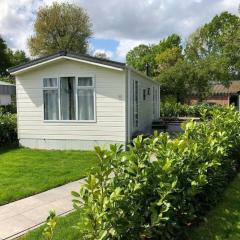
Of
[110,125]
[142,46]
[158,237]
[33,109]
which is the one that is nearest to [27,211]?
[158,237]

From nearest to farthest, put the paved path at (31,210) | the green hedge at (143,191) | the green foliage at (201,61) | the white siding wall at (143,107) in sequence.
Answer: the green hedge at (143,191) → the paved path at (31,210) → the white siding wall at (143,107) → the green foliage at (201,61)

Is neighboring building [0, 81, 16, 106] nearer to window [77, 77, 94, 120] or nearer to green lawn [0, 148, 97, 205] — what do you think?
green lawn [0, 148, 97, 205]

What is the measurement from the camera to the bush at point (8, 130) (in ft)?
41.7

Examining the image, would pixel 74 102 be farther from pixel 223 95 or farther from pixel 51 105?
pixel 223 95

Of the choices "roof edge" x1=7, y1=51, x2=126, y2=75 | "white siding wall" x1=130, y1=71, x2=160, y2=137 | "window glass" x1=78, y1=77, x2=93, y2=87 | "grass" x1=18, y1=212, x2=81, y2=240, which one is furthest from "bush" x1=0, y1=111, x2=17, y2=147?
"grass" x1=18, y1=212, x2=81, y2=240

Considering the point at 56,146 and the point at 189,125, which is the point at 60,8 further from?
the point at 189,125

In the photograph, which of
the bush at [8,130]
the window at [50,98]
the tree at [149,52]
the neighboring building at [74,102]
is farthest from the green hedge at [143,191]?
the tree at [149,52]

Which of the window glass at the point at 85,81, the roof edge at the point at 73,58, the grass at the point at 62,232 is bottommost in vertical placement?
the grass at the point at 62,232

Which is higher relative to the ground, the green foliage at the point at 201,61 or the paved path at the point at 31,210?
the green foliage at the point at 201,61

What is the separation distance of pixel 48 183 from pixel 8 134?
20.1 ft

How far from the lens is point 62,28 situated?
36.1m

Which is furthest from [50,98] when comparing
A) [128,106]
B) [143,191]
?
[143,191]

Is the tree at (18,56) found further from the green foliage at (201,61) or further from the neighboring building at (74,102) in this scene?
the neighboring building at (74,102)

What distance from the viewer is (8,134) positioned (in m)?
13.0
